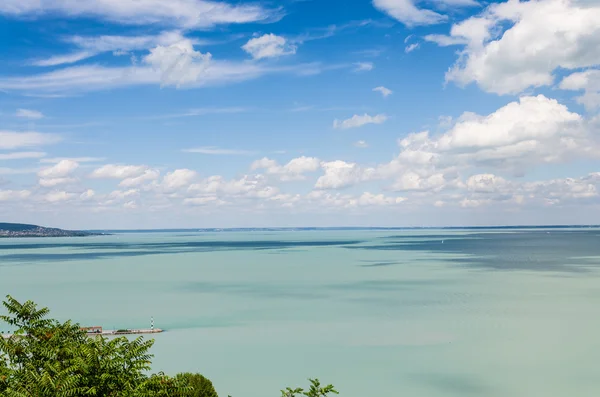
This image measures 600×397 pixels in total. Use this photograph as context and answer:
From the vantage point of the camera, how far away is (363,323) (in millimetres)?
51875

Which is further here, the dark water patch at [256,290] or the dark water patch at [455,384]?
the dark water patch at [256,290]

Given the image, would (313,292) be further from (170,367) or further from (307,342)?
(170,367)

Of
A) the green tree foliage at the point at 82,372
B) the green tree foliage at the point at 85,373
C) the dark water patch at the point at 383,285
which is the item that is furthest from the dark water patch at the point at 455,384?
the dark water patch at the point at 383,285

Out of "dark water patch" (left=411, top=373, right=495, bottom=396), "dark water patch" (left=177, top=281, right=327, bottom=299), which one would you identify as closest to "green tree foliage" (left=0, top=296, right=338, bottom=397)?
"dark water patch" (left=411, top=373, right=495, bottom=396)

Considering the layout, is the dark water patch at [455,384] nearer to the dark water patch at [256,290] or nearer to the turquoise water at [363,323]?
the turquoise water at [363,323]

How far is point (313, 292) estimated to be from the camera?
75000mm

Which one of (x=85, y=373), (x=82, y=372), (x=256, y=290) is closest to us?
(x=85, y=373)

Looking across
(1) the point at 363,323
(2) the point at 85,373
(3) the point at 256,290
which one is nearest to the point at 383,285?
(3) the point at 256,290

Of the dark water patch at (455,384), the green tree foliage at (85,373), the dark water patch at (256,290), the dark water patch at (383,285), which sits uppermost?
the green tree foliage at (85,373)

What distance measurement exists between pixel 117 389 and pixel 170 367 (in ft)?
86.1

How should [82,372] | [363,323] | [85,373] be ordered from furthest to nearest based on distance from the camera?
[363,323] → [82,372] → [85,373]

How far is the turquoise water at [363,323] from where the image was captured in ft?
114

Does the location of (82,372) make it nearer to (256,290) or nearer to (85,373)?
(85,373)

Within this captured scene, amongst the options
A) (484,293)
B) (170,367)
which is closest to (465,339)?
(170,367)
